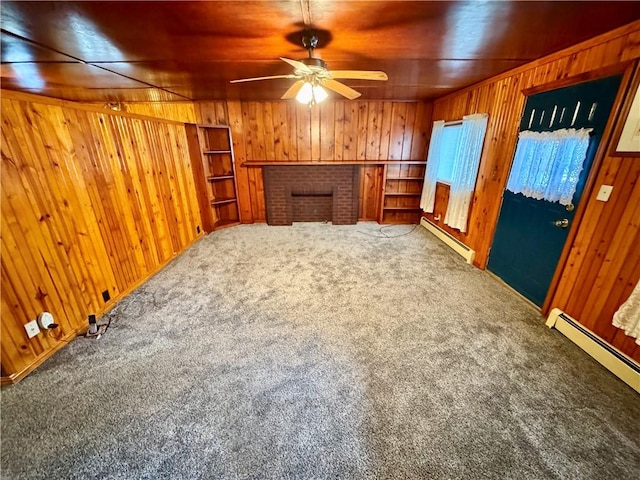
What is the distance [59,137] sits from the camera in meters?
2.02

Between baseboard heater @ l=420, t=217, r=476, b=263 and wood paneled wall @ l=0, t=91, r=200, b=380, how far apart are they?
4008 millimetres

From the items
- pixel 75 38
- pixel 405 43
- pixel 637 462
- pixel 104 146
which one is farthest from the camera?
pixel 104 146

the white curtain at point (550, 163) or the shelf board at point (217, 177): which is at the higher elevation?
the white curtain at point (550, 163)

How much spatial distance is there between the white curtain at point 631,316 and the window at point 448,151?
2.53 meters

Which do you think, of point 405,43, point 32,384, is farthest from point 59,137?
point 405,43

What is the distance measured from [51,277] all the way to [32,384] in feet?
2.38

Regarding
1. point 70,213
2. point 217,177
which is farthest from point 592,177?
point 217,177

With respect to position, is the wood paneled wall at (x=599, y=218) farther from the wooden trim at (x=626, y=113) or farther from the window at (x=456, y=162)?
the window at (x=456, y=162)

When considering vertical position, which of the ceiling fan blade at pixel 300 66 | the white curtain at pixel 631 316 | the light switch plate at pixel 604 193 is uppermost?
the ceiling fan blade at pixel 300 66

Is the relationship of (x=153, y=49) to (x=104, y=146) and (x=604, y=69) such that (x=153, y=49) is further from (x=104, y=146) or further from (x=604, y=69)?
(x=604, y=69)

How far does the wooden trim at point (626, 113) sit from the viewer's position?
166 centimetres

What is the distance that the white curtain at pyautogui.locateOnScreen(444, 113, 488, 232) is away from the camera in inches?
126

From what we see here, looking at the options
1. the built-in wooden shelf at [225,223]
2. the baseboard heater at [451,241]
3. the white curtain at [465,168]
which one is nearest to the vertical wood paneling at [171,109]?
the built-in wooden shelf at [225,223]

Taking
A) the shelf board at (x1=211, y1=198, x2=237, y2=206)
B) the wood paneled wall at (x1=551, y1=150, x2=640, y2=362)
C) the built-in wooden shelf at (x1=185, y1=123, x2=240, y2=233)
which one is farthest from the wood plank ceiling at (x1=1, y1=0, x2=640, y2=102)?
the shelf board at (x1=211, y1=198, x2=237, y2=206)
